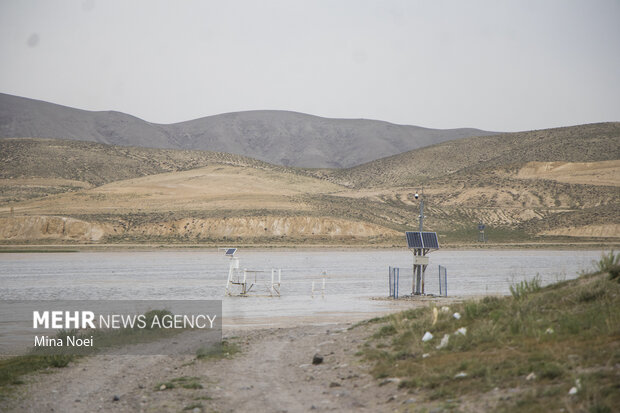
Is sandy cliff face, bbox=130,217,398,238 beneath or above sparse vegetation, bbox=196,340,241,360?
above

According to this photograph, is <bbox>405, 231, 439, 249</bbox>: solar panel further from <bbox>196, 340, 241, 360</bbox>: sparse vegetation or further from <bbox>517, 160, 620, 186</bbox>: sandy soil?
<bbox>517, 160, 620, 186</bbox>: sandy soil

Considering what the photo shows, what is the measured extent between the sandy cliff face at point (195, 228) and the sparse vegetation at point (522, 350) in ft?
238

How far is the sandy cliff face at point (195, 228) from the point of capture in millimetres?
84562

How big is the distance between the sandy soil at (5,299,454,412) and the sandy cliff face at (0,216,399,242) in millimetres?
71144

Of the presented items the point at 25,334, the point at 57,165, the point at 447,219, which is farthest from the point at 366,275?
the point at 57,165

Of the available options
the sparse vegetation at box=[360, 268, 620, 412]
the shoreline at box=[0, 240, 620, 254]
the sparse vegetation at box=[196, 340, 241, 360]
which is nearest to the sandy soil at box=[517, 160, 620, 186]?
the shoreline at box=[0, 240, 620, 254]

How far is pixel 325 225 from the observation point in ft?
296

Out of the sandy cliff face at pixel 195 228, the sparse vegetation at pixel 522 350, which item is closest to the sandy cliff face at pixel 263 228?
the sandy cliff face at pixel 195 228

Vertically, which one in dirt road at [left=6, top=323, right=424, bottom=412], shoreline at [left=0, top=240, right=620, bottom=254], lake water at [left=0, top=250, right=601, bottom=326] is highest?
shoreline at [left=0, top=240, right=620, bottom=254]

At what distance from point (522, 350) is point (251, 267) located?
42967 millimetres

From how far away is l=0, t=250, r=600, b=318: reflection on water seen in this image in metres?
31.3

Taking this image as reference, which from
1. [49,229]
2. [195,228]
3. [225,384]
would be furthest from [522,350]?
[49,229]

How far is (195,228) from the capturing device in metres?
88.6

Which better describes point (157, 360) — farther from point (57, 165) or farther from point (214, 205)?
point (57, 165)
